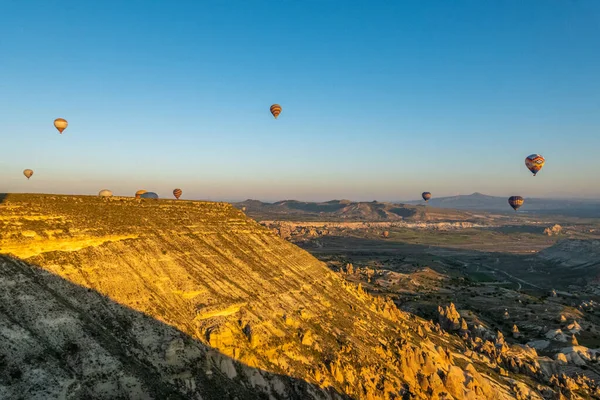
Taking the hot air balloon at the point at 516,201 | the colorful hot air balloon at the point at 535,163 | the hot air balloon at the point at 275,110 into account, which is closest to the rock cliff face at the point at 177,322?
the hot air balloon at the point at 275,110

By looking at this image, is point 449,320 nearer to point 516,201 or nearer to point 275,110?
point 275,110

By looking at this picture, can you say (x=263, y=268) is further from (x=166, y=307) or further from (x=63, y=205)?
(x=63, y=205)

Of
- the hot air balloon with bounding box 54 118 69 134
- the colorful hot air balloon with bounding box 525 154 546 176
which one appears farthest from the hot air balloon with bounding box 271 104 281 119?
the colorful hot air balloon with bounding box 525 154 546 176

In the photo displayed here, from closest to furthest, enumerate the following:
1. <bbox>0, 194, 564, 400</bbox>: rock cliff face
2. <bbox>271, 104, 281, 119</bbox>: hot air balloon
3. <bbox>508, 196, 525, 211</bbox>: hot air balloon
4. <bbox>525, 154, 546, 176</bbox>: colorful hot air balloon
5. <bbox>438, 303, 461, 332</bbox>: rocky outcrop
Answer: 1. <bbox>0, 194, 564, 400</bbox>: rock cliff face
2. <bbox>438, 303, 461, 332</bbox>: rocky outcrop
3. <bbox>271, 104, 281, 119</bbox>: hot air balloon
4. <bbox>525, 154, 546, 176</bbox>: colorful hot air balloon
5. <bbox>508, 196, 525, 211</bbox>: hot air balloon

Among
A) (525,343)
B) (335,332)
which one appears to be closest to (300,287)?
(335,332)

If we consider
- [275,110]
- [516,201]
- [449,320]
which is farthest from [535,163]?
[275,110]

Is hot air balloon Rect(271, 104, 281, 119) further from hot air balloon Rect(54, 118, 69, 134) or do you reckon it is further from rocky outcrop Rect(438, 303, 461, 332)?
rocky outcrop Rect(438, 303, 461, 332)

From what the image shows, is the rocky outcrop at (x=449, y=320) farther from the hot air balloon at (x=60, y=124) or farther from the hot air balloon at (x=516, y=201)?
the hot air balloon at (x=516, y=201)
